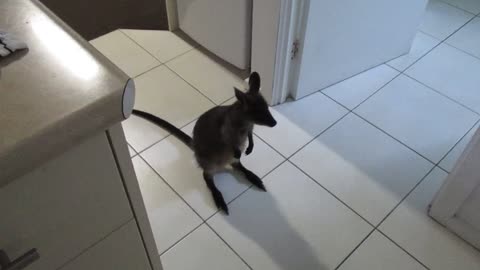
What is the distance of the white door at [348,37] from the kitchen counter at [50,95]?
115 centimetres

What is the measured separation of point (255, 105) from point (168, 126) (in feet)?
1.83

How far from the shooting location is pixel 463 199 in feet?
4.26

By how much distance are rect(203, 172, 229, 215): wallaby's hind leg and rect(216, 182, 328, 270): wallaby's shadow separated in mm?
43

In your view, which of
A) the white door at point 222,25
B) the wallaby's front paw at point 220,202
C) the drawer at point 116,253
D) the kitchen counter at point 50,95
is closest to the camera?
the kitchen counter at point 50,95

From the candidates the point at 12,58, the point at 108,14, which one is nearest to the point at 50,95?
the point at 12,58

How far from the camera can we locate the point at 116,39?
2105mm

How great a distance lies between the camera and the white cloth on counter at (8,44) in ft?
1.61

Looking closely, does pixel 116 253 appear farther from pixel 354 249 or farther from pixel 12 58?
pixel 354 249

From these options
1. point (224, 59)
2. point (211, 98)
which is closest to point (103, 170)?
point (211, 98)

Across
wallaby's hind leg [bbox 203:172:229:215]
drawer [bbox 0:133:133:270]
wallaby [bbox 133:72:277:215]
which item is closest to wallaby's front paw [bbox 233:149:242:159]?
wallaby [bbox 133:72:277:215]

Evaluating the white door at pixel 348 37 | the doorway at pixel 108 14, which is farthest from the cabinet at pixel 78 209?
the doorway at pixel 108 14

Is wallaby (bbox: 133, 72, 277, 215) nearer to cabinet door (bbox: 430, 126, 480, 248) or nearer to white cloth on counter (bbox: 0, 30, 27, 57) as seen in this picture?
cabinet door (bbox: 430, 126, 480, 248)

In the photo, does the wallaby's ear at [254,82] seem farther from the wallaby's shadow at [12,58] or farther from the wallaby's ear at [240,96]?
the wallaby's shadow at [12,58]

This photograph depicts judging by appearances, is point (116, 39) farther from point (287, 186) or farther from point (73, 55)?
point (73, 55)
